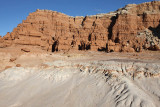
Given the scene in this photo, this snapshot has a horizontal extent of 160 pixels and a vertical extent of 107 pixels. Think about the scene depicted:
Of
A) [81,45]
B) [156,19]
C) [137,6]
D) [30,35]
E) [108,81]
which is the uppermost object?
[137,6]

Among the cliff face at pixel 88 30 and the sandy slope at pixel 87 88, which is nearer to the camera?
the sandy slope at pixel 87 88

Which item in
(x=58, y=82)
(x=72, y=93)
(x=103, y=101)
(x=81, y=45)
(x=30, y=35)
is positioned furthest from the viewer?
(x=81, y=45)

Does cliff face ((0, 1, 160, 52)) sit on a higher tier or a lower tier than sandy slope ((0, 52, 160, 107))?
higher

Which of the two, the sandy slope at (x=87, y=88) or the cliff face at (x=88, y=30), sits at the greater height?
the cliff face at (x=88, y=30)

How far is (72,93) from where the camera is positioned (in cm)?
739

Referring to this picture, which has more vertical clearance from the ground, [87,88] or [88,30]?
[88,30]

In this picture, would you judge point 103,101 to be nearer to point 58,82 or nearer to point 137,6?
point 58,82

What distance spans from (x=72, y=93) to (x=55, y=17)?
4094 centimetres

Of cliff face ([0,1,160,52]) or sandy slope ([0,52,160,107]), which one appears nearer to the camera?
sandy slope ([0,52,160,107])

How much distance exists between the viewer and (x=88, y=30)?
42625 mm

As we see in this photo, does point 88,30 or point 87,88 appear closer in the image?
point 87,88

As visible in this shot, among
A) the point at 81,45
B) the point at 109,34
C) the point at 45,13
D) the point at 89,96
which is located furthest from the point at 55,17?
the point at 89,96

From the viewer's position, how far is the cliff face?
31.8 meters

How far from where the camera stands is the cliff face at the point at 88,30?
104 ft
